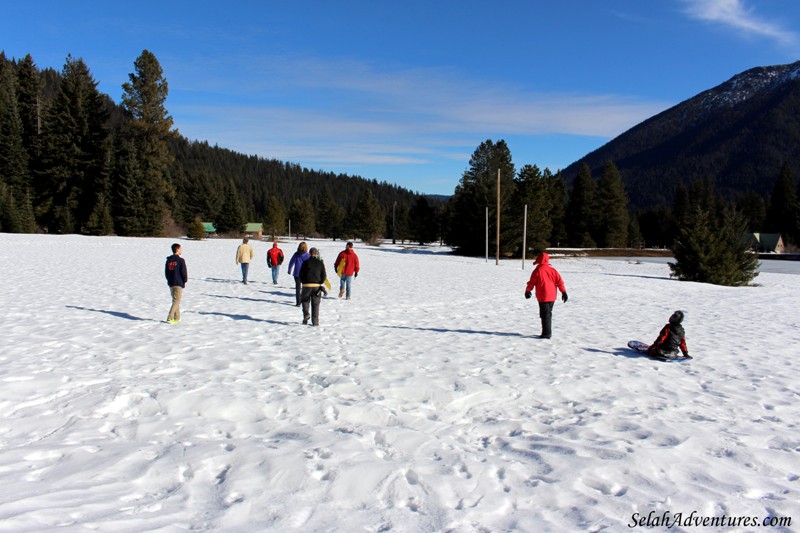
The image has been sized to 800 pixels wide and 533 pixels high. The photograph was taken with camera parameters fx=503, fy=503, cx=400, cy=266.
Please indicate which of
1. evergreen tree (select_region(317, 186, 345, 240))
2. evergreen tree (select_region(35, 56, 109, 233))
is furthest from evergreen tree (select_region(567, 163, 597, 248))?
evergreen tree (select_region(35, 56, 109, 233))

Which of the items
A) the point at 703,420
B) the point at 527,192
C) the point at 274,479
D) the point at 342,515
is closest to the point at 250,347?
the point at 274,479

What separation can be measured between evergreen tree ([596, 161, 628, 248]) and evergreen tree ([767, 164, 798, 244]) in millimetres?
37853

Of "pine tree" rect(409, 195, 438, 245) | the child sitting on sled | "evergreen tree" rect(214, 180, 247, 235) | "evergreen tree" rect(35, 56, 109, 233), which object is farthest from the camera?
"pine tree" rect(409, 195, 438, 245)

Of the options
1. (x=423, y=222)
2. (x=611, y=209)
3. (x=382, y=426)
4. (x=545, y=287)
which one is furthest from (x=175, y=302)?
(x=423, y=222)

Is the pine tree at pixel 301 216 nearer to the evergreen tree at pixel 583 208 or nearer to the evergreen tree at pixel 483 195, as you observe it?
the evergreen tree at pixel 583 208

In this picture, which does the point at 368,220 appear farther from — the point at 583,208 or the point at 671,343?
the point at 671,343

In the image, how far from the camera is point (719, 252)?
28406 millimetres

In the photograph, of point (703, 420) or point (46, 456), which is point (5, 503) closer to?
point (46, 456)

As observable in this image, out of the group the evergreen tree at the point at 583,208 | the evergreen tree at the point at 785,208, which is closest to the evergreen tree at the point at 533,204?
the evergreen tree at the point at 583,208

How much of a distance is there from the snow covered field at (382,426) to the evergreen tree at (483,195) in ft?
126

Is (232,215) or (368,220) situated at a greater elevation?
(232,215)

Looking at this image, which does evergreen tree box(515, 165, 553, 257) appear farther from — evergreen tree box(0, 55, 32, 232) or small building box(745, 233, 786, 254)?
small building box(745, 233, 786, 254)

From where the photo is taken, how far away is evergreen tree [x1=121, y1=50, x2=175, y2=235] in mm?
51938

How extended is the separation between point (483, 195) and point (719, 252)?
25.3 meters
